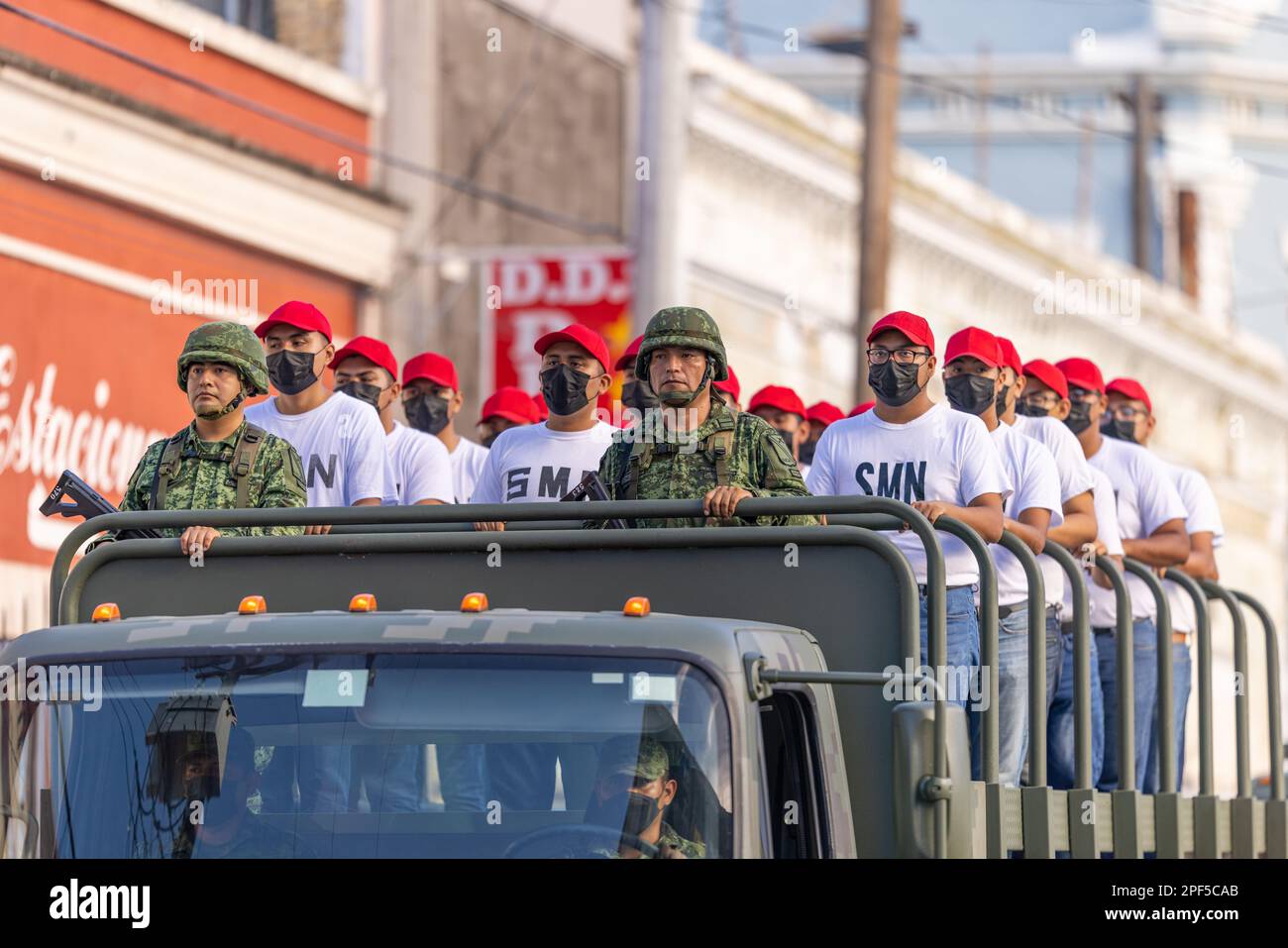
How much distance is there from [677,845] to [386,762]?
2.15 feet

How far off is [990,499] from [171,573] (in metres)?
2.42

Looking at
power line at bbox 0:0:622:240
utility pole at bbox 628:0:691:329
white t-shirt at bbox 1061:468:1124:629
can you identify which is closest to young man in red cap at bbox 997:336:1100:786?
white t-shirt at bbox 1061:468:1124:629

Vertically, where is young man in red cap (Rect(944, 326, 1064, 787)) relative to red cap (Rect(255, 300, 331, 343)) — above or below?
below

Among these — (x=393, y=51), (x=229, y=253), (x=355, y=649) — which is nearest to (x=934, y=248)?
(x=393, y=51)

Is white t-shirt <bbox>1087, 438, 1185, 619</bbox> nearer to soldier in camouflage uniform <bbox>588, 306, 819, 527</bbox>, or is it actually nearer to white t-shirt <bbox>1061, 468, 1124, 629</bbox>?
white t-shirt <bbox>1061, 468, 1124, 629</bbox>

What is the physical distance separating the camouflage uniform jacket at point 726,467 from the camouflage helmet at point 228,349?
3.59 feet

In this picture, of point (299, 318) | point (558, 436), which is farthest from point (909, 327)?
point (299, 318)

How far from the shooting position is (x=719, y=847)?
4.88 m

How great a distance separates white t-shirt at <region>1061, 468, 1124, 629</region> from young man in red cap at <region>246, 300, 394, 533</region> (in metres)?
2.56

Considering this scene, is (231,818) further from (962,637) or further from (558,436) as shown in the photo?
(558,436)

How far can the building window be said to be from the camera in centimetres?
2014
